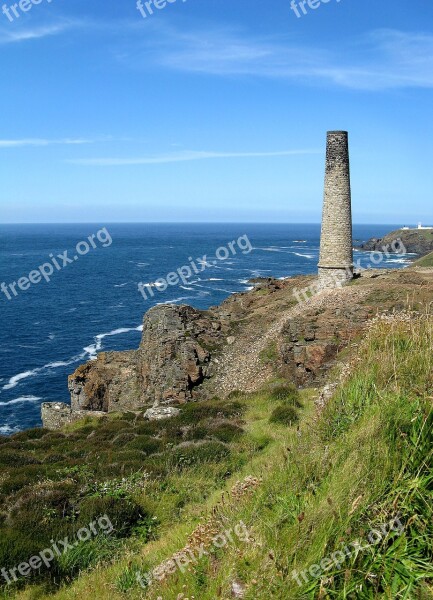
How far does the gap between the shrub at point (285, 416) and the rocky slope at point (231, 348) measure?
8.39m

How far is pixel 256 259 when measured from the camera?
164 m

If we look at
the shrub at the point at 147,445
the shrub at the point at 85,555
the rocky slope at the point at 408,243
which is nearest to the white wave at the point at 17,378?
the shrub at the point at 147,445

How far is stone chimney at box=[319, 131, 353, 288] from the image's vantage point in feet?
122

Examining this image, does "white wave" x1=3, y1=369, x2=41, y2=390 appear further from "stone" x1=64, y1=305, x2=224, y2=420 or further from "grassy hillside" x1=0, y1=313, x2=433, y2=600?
"grassy hillside" x1=0, y1=313, x2=433, y2=600

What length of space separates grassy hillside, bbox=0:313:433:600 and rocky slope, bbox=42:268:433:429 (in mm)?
15485

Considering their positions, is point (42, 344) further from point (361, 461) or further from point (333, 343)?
point (361, 461)

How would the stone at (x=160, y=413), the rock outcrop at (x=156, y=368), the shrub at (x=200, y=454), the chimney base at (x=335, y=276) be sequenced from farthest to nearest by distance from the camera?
the chimney base at (x=335, y=276)
the rock outcrop at (x=156, y=368)
the stone at (x=160, y=413)
the shrub at (x=200, y=454)

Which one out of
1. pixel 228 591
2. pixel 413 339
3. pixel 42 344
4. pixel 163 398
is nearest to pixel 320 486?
pixel 228 591

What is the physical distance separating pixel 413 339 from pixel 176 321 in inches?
1140

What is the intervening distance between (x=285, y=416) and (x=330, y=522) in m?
11.1

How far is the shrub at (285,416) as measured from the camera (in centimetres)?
1634

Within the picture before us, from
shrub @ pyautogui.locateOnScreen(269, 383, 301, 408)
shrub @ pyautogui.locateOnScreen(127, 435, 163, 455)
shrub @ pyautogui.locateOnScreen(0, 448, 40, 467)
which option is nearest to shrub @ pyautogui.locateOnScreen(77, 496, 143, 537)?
shrub @ pyautogui.locateOnScreen(127, 435, 163, 455)

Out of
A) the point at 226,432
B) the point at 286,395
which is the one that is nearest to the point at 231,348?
the point at 286,395

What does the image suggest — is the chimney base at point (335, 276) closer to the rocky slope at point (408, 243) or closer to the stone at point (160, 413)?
the stone at point (160, 413)
